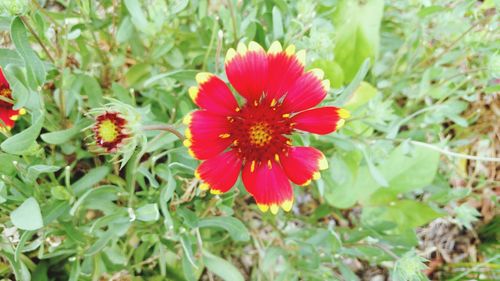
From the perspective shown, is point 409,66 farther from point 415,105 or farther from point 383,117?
point 383,117

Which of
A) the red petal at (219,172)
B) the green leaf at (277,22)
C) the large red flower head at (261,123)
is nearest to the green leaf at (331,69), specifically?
the green leaf at (277,22)

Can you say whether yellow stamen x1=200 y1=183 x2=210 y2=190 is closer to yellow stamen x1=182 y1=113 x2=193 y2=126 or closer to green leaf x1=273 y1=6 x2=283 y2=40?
yellow stamen x1=182 y1=113 x2=193 y2=126

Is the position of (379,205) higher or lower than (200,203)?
lower

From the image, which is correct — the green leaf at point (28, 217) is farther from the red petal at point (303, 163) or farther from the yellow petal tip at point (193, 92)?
the red petal at point (303, 163)

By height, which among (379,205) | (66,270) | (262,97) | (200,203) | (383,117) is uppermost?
(262,97)

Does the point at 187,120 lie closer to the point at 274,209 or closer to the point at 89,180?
the point at 274,209

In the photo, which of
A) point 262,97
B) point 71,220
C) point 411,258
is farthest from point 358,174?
point 71,220

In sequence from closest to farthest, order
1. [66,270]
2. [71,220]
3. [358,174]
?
[71,220], [66,270], [358,174]

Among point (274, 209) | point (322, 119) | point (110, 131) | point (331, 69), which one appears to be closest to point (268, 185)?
point (274, 209)

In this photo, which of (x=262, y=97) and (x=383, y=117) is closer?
(x=262, y=97)
